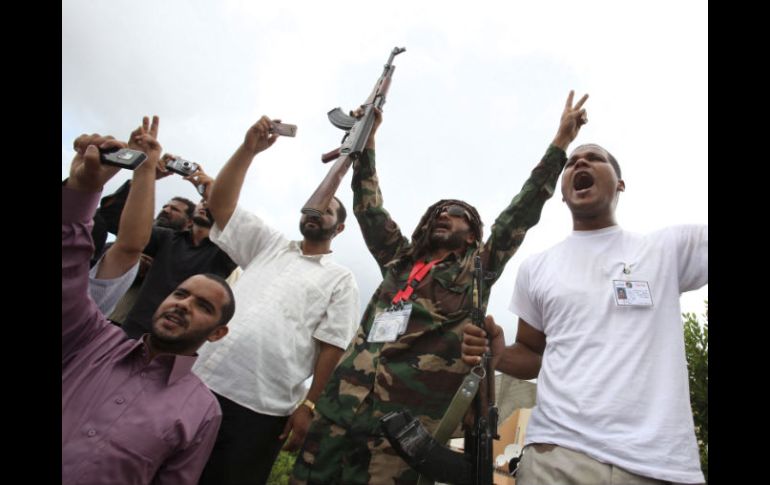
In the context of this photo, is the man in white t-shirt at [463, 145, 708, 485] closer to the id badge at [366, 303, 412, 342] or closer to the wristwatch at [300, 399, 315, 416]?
the id badge at [366, 303, 412, 342]

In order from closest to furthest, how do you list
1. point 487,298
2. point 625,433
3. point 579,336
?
1. point 625,433
2. point 579,336
3. point 487,298

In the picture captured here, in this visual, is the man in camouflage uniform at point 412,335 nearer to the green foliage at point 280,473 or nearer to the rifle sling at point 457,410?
the rifle sling at point 457,410

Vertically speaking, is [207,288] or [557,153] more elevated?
[557,153]

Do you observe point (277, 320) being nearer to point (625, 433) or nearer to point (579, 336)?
point (579, 336)

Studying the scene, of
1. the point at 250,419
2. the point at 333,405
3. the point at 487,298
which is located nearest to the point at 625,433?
the point at 487,298

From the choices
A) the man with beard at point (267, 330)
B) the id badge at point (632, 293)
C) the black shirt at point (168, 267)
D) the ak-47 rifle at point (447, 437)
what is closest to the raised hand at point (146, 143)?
the man with beard at point (267, 330)

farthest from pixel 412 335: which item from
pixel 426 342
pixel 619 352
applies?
pixel 619 352

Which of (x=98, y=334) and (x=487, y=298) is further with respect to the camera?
(x=487, y=298)

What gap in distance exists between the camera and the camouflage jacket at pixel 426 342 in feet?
8.35

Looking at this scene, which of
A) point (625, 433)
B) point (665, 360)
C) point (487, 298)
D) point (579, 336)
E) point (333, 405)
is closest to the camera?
point (625, 433)

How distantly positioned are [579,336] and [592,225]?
737 millimetres

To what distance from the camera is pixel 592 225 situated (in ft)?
8.75

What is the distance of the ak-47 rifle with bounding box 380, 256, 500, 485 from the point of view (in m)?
2.20

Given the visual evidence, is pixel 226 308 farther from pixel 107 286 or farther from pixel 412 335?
pixel 412 335
